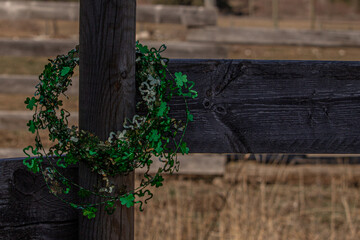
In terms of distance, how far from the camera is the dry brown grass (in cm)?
267

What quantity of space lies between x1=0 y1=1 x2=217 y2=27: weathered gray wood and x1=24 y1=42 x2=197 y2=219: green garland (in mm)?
3255

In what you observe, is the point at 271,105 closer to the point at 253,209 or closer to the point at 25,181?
the point at 25,181

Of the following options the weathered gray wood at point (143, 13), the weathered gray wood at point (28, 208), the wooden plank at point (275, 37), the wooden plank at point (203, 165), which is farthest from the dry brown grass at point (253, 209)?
the weathered gray wood at point (143, 13)

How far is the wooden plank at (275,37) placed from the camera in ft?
14.7


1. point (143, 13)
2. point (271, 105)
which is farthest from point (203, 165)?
point (271, 105)

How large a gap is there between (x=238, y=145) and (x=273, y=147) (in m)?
0.11

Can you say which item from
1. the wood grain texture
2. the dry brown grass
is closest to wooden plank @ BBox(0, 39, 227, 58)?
the dry brown grass

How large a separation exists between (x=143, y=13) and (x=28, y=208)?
3403 millimetres

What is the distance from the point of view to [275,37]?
4598 millimetres

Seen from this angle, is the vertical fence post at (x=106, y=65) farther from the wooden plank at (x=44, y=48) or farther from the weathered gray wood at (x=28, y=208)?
the wooden plank at (x=44, y=48)

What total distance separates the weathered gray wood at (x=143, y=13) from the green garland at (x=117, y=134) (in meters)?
3.25

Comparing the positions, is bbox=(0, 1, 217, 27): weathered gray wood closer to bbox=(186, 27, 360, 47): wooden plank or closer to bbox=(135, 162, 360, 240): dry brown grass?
bbox=(186, 27, 360, 47): wooden plank

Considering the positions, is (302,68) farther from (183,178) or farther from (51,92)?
(183,178)

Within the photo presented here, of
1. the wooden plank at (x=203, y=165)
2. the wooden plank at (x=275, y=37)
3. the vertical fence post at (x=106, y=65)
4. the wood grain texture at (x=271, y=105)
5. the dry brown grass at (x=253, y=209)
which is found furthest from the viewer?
the wooden plank at (x=275, y=37)
